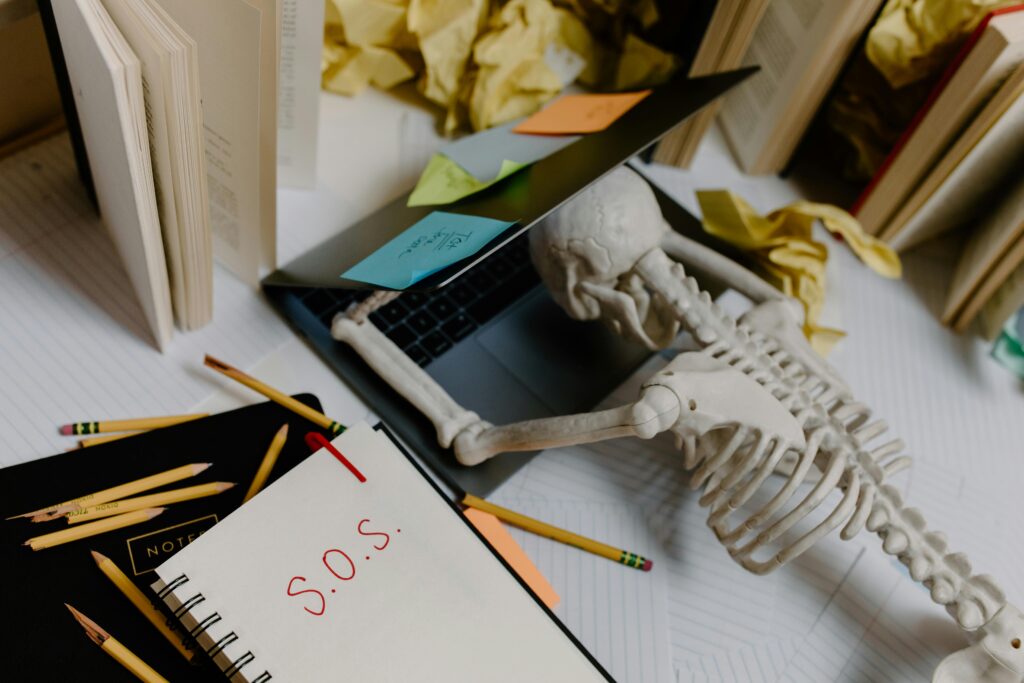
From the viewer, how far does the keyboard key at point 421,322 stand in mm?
837

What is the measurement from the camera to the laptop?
0.74 meters

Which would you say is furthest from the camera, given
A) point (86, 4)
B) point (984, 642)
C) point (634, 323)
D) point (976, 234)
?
point (976, 234)

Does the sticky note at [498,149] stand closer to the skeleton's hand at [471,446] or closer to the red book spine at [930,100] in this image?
the skeleton's hand at [471,446]

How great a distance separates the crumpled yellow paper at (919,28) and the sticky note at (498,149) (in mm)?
436

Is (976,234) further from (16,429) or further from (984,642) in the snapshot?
(16,429)

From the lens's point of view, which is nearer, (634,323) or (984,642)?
(984,642)

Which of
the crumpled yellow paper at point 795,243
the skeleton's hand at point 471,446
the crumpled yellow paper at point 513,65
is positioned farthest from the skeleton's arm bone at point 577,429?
the crumpled yellow paper at point 513,65

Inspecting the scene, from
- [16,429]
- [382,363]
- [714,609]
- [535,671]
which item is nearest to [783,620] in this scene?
[714,609]

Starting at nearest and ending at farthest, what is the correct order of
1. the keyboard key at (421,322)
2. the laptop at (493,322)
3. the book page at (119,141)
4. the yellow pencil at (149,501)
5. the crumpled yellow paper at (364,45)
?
the book page at (119,141)
the yellow pencil at (149,501)
the laptop at (493,322)
the keyboard key at (421,322)
the crumpled yellow paper at (364,45)

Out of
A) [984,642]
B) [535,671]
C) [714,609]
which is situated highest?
[535,671]

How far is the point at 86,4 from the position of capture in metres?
0.53

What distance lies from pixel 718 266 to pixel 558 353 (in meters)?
0.21

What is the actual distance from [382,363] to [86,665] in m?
0.34

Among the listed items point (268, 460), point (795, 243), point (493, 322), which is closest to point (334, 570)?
point (268, 460)
